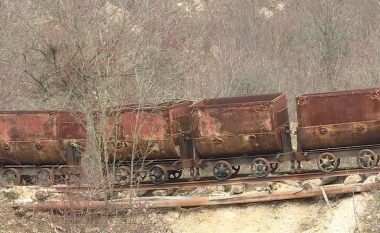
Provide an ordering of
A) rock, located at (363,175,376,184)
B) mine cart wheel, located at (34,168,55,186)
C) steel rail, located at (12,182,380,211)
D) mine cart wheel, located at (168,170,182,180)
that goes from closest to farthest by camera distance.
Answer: steel rail, located at (12,182,380,211) < rock, located at (363,175,376,184) < mine cart wheel, located at (168,170,182,180) < mine cart wheel, located at (34,168,55,186)

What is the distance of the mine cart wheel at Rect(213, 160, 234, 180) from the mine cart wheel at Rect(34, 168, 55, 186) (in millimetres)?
4323

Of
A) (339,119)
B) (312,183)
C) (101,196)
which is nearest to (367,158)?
(339,119)

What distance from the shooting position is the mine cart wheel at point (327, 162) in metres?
14.2

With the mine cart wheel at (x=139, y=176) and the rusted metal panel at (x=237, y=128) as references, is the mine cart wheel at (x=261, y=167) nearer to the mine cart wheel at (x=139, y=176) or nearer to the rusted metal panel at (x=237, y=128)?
the rusted metal panel at (x=237, y=128)

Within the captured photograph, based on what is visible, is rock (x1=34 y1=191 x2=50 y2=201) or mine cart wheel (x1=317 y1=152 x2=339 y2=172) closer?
mine cart wheel (x1=317 y1=152 x2=339 y2=172)

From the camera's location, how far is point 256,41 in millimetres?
42719

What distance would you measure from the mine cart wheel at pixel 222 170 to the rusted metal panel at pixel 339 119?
1.79 meters

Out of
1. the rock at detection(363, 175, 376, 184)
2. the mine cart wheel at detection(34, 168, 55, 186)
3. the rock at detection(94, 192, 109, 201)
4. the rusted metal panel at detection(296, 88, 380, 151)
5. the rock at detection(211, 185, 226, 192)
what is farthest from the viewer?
the mine cart wheel at detection(34, 168, 55, 186)

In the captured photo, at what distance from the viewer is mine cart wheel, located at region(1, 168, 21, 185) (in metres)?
17.0

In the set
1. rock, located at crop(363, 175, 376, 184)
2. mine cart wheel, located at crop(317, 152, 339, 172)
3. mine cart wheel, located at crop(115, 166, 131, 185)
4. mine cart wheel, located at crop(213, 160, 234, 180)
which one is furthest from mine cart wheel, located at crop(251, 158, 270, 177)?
mine cart wheel, located at crop(115, 166, 131, 185)

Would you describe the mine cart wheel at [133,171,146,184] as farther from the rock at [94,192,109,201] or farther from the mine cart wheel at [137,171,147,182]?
the rock at [94,192,109,201]

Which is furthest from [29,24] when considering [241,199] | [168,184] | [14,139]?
[241,199]

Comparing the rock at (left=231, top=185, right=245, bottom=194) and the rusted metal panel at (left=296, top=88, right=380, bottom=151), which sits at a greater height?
the rusted metal panel at (left=296, top=88, right=380, bottom=151)

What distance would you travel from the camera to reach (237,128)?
14.8 m
